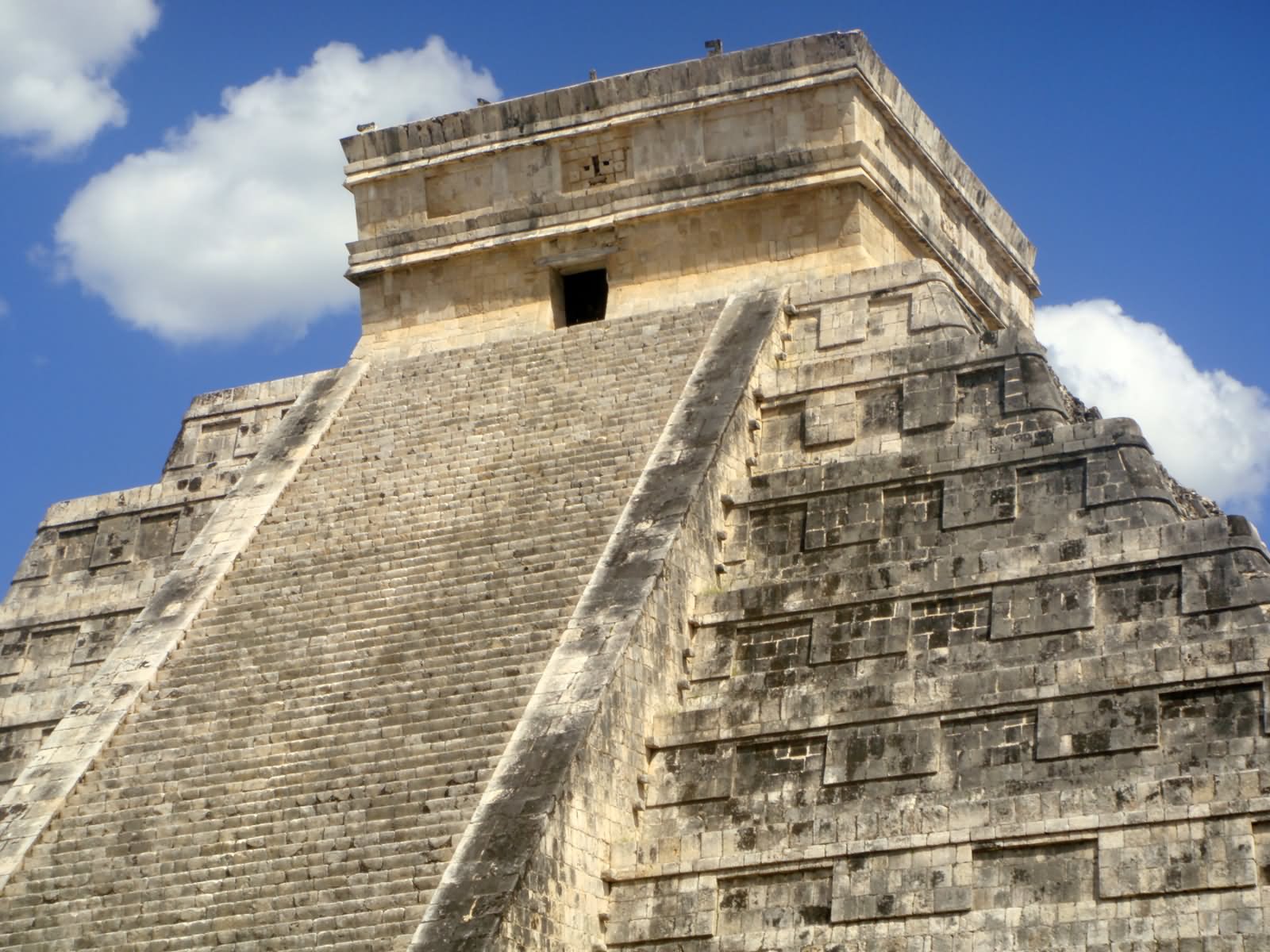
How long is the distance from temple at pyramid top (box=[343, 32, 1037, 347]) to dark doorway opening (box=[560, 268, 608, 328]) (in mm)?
19

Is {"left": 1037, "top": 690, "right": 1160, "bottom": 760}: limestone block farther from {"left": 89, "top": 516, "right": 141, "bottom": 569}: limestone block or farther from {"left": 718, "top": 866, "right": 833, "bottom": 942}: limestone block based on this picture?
{"left": 89, "top": 516, "right": 141, "bottom": 569}: limestone block

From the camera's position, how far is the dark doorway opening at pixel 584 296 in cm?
1941

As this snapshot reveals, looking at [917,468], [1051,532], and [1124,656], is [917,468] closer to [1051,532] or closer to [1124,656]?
[1051,532]

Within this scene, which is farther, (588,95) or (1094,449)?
(588,95)

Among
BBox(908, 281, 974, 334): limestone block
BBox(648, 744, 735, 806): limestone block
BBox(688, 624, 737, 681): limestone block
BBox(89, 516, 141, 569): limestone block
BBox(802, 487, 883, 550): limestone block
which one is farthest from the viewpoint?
BBox(89, 516, 141, 569): limestone block

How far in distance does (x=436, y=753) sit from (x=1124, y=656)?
4080 mm

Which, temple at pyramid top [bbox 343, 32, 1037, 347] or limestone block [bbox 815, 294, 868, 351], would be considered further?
temple at pyramid top [bbox 343, 32, 1037, 347]

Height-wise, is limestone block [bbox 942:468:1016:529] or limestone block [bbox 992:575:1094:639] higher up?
limestone block [bbox 942:468:1016:529]

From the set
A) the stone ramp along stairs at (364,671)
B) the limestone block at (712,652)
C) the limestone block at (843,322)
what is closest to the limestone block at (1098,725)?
the limestone block at (712,652)

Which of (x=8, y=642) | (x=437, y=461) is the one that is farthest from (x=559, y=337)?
(x=8, y=642)

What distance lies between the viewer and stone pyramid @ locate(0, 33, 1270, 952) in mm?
13219

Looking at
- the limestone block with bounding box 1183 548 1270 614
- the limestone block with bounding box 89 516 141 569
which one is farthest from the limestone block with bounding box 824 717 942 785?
the limestone block with bounding box 89 516 141 569

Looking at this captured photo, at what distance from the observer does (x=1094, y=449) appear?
15.0m

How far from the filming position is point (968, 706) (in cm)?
1381
